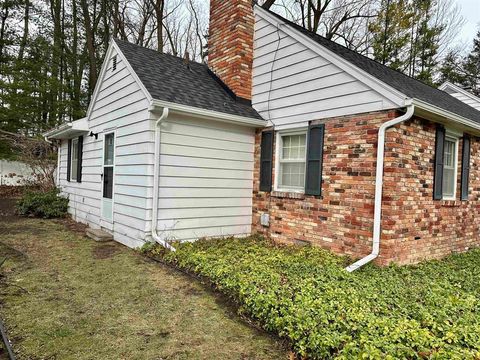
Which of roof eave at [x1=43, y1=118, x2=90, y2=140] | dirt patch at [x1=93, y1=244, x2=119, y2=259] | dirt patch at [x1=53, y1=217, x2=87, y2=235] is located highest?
roof eave at [x1=43, y1=118, x2=90, y2=140]

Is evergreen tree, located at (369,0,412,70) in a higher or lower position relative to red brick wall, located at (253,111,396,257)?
higher

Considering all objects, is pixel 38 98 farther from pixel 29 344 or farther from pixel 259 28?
pixel 29 344

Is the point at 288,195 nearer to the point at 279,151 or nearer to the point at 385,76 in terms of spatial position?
the point at 279,151

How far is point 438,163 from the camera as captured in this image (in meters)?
5.61

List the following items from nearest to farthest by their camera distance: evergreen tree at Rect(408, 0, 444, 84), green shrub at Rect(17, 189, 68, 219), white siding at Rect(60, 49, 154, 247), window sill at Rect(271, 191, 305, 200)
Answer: white siding at Rect(60, 49, 154, 247)
window sill at Rect(271, 191, 305, 200)
green shrub at Rect(17, 189, 68, 219)
evergreen tree at Rect(408, 0, 444, 84)

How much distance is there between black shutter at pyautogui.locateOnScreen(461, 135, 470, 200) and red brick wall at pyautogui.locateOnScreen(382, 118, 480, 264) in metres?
0.11

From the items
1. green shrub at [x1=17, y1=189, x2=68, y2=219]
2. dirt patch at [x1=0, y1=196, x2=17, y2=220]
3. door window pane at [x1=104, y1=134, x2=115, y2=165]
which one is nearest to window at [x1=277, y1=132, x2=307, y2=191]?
door window pane at [x1=104, y1=134, x2=115, y2=165]

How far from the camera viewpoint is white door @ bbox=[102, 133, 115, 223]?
7.05m

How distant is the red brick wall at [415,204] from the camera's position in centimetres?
482

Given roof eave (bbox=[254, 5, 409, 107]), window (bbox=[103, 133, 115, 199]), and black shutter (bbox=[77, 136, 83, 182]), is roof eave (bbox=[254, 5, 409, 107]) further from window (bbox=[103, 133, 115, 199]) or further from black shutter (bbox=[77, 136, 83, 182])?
black shutter (bbox=[77, 136, 83, 182])

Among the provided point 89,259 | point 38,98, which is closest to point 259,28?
point 89,259

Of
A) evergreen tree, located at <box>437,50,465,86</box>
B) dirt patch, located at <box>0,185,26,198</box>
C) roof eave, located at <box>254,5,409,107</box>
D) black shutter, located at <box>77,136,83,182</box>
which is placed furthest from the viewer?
evergreen tree, located at <box>437,50,465,86</box>

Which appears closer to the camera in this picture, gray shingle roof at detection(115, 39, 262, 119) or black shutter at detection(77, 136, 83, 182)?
gray shingle roof at detection(115, 39, 262, 119)

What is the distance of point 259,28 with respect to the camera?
280 inches
